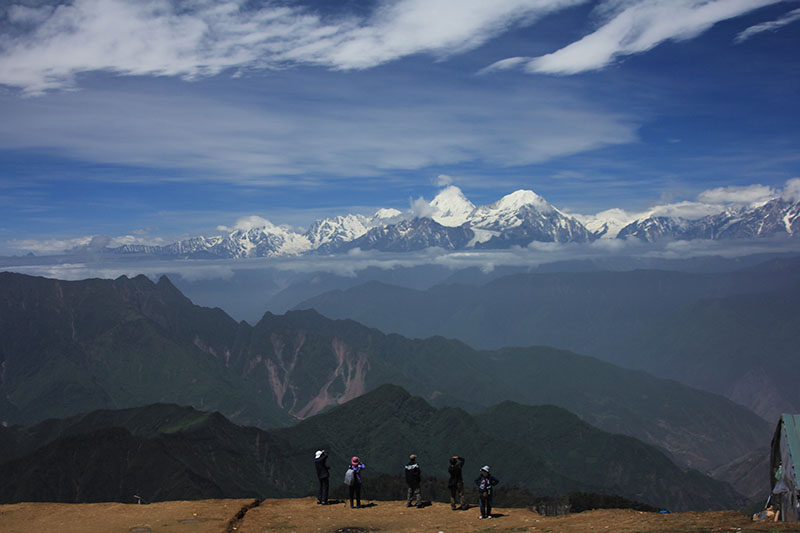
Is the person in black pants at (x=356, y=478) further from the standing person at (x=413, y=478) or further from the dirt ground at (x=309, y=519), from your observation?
the standing person at (x=413, y=478)

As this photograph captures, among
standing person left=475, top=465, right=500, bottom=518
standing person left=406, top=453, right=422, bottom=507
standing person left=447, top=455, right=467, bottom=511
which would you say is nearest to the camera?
standing person left=475, top=465, right=500, bottom=518

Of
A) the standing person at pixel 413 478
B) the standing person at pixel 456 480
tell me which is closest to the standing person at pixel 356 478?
the standing person at pixel 413 478

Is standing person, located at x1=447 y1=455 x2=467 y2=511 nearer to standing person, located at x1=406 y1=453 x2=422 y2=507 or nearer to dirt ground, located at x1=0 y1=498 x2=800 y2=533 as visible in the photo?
dirt ground, located at x1=0 y1=498 x2=800 y2=533

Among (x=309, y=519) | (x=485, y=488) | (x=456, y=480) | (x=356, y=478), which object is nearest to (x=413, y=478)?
(x=456, y=480)

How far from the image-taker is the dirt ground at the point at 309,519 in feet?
119

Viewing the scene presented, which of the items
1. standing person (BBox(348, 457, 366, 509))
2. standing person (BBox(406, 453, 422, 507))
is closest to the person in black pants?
standing person (BBox(348, 457, 366, 509))

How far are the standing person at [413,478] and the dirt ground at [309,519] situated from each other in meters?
0.95

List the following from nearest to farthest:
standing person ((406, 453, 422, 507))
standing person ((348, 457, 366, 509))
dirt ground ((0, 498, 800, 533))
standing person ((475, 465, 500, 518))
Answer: dirt ground ((0, 498, 800, 533)) → standing person ((475, 465, 500, 518)) → standing person ((406, 453, 422, 507)) → standing person ((348, 457, 366, 509))

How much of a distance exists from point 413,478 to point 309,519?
7.22 m

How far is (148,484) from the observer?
152 m

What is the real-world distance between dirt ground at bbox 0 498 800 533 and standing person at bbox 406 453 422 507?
0.95 meters

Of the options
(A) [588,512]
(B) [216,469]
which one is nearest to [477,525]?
(A) [588,512]

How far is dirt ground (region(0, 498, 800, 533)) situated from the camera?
119 feet

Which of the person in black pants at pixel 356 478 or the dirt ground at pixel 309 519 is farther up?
the person in black pants at pixel 356 478
